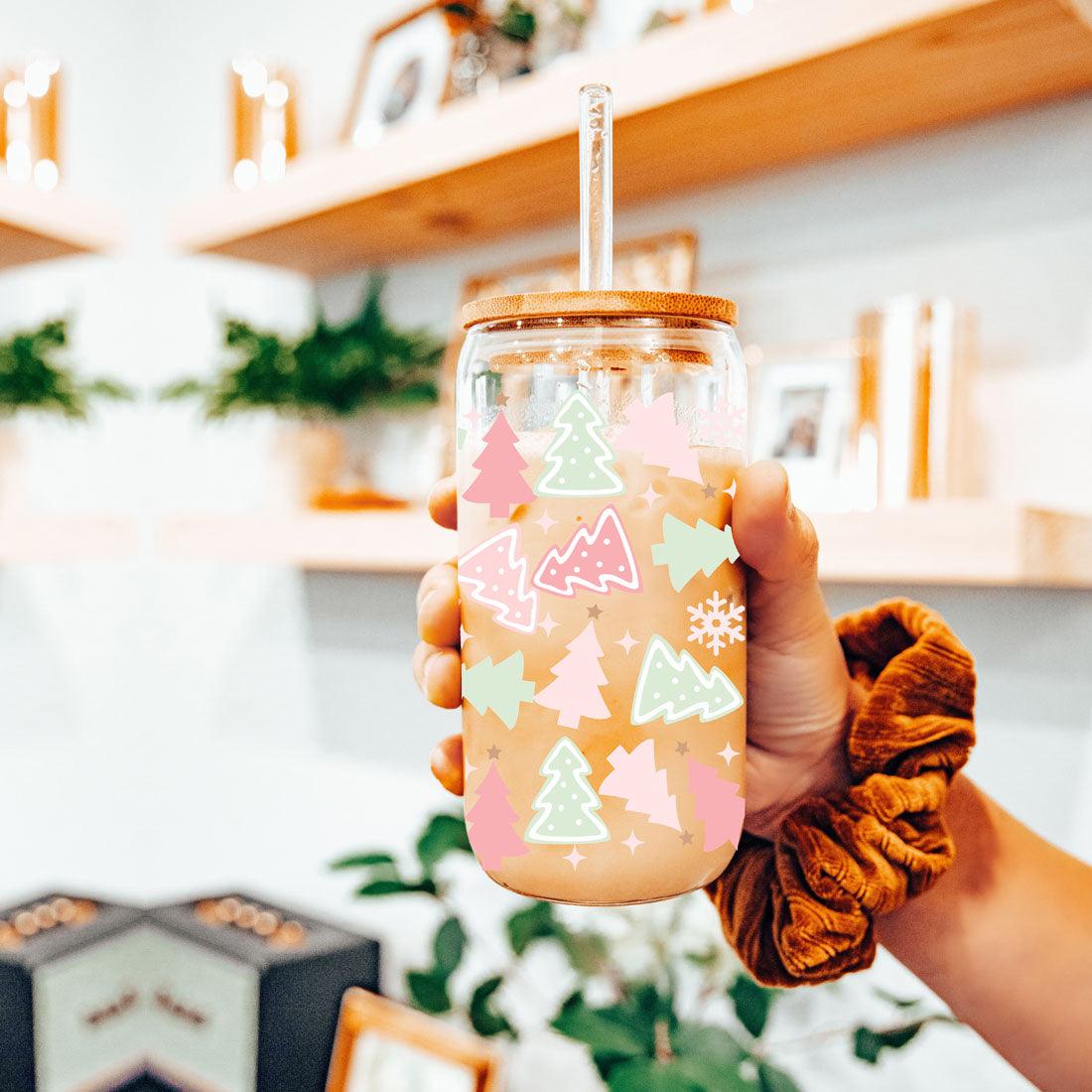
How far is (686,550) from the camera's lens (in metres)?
0.51

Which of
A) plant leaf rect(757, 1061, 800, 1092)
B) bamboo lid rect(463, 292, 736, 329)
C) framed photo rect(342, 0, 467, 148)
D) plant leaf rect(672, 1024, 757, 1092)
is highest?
framed photo rect(342, 0, 467, 148)

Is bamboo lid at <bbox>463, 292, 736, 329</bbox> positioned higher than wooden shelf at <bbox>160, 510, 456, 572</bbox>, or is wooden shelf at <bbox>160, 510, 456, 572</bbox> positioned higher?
bamboo lid at <bbox>463, 292, 736, 329</bbox>

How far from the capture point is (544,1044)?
1.59m

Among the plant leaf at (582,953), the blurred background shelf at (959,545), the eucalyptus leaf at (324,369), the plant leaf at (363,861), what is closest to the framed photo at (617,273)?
the eucalyptus leaf at (324,369)

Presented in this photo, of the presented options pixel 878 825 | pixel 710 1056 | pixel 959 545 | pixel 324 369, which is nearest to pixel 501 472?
pixel 878 825

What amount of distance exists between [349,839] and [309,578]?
1.57 ft

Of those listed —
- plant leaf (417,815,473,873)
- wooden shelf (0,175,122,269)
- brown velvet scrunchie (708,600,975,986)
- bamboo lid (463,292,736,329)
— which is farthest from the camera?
wooden shelf (0,175,122,269)

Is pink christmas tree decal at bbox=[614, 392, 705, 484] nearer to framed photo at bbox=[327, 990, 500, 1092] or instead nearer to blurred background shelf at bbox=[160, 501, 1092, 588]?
blurred background shelf at bbox=[160, 501, 1092, 588]

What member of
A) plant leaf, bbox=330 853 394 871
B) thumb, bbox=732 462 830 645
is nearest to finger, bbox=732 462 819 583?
thumb, bbox=732 462 830 645

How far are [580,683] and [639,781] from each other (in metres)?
0.06

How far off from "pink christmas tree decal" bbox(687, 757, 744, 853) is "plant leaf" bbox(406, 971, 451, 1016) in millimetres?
867

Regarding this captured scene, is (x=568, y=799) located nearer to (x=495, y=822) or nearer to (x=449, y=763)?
(x=495, y=822)

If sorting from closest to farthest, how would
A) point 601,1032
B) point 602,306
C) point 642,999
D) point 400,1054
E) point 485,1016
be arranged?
point 602,306 < point 601,1032 < point 642,999 < point 485,1016 < point 400,1054

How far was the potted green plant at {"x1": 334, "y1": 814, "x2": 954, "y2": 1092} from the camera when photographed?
1056 mm
